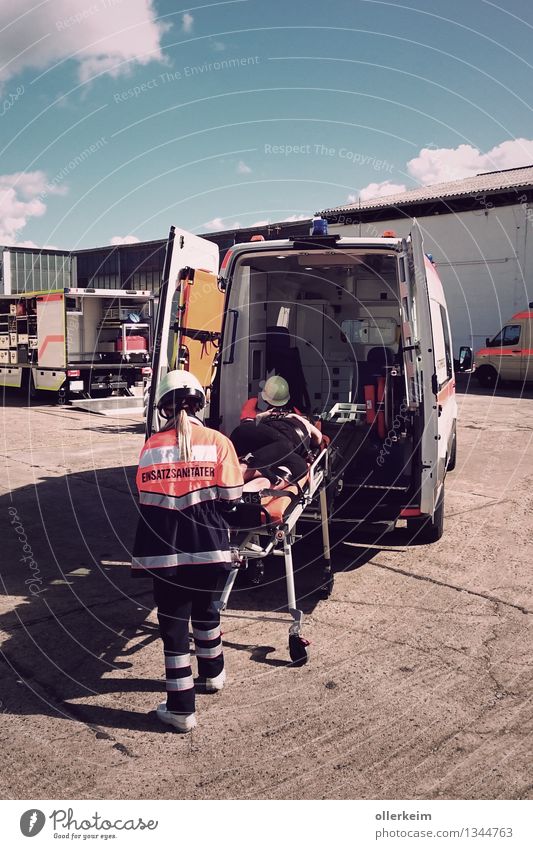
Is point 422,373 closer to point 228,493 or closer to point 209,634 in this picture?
point 228,493

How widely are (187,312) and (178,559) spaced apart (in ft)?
8.31

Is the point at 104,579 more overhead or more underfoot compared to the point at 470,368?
more underfoot

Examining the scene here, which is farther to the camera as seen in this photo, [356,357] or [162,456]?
[356,357]

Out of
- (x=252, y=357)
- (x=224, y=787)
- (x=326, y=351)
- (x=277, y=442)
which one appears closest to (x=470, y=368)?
(x=326, y=351)

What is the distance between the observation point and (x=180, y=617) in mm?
3887

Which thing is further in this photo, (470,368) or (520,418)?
(520,418)

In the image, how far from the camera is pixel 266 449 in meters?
5.39

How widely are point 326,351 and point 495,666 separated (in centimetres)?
559

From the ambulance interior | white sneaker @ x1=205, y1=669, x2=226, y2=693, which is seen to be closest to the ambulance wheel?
white sneaker @ x1=205, y1=669, x2=226, y2=693

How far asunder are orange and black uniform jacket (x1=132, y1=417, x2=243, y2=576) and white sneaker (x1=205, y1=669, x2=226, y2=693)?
2.33 ft

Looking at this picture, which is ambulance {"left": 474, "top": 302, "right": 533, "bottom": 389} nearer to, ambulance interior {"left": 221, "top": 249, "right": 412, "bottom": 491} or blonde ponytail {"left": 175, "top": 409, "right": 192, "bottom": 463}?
ambulance interior {"left": 221, "top": 249, "right": 412, "bottom": 491}

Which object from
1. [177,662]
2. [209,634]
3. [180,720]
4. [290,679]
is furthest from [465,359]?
[180,720]

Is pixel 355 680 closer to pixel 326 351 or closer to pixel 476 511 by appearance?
pixel 476 511

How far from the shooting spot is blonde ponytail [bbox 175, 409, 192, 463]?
12.7 ft
